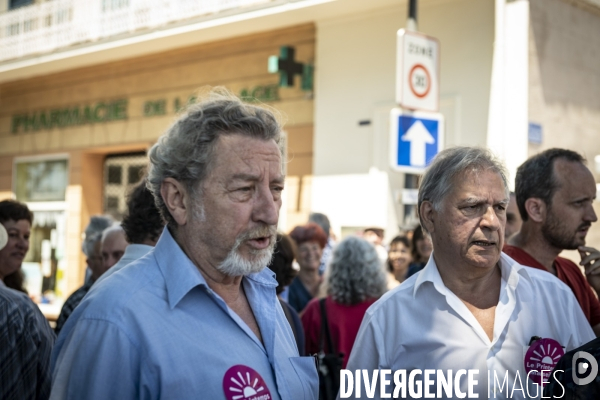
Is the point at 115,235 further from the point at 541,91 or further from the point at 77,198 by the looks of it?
the point at 77,198

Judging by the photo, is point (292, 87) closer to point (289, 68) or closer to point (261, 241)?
point (289, 68)

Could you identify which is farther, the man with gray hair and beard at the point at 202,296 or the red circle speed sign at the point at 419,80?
the red circle speed sign at the point at 419,80

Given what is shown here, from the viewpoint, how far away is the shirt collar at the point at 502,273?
3.12 meters

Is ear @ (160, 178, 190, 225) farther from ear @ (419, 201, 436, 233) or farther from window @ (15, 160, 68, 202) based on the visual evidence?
window @ (15, 160, 68, 202)

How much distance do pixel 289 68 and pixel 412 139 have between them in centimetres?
480

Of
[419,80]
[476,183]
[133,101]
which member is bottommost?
[476,183]

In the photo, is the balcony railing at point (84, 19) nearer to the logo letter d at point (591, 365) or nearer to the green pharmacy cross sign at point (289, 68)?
the green pharmacy cross sign at point (289, 68)

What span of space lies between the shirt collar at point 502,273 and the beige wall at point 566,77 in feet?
23.5

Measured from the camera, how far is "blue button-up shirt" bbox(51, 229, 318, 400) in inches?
83.6

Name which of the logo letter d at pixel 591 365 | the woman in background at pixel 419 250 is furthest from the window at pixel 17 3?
the logo letter d at pixel 591 365

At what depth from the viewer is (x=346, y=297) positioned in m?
5.23

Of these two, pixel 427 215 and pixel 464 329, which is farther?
pixel 427 215

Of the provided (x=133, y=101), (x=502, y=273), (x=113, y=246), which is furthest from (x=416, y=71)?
(x=133, y=101)

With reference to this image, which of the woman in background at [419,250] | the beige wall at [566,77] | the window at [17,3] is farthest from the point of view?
the window at [17,3]
